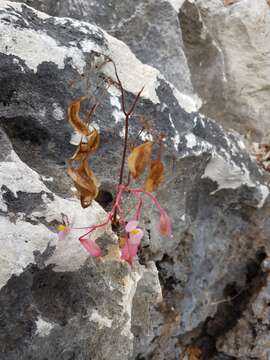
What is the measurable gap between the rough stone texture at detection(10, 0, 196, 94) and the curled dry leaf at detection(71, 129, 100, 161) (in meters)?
0.99

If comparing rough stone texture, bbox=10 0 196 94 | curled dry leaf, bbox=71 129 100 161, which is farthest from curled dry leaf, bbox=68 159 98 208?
rough stone texture, bbox=10 0 196 94

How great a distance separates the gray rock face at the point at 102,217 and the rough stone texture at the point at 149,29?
1.24 ft

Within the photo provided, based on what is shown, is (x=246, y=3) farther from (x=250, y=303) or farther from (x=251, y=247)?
(x=250, y=303)

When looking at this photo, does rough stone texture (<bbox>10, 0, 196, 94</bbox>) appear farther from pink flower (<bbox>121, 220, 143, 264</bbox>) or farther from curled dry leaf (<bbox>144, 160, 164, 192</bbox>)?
pink flower (<bbox>121, 220, 143, 264</bbox>)

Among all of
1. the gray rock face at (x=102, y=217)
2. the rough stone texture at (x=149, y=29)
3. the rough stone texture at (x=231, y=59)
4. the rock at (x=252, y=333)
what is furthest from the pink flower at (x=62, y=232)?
the rough stone texture at (x=231, y=59)

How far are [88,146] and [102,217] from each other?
277 millimetres

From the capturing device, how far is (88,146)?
1.07 metres

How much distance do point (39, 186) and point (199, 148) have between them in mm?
773

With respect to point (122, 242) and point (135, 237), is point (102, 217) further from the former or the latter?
point (135, 237)

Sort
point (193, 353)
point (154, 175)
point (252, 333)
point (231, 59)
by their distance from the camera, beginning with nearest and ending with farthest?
point (154, 175)
point (252, 333)
point (193, 353)
point (231, 59)

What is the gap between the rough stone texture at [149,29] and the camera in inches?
75.0

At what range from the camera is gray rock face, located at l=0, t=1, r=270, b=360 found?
3.53 feet

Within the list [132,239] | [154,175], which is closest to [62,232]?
[132,239]

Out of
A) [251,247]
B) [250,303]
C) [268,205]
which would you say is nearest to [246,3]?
[268,205]
